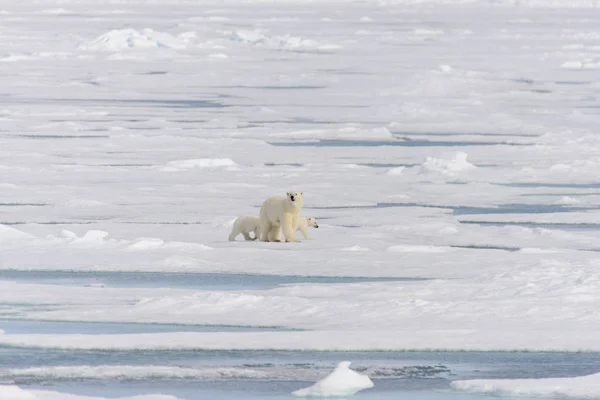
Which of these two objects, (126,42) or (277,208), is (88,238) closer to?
(277,208)

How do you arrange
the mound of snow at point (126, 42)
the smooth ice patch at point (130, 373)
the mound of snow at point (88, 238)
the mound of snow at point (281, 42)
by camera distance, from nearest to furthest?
1. the smooth ice patch at point (130, 373)
2. the mound of snow at point (88, 238)
3. the mound of snow at point (126, 42)
4. the mound of snow at point (281, 42)

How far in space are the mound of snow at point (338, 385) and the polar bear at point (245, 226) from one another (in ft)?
11.9

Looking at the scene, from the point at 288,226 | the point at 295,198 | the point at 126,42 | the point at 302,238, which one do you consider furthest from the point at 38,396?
the point at 126,42

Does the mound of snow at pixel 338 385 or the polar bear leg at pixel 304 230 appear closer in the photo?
the mound of snow at pixel 338 385

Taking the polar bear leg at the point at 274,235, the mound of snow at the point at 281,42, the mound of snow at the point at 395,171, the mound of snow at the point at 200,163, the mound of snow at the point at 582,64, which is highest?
the mound of snow at the point at 281,42

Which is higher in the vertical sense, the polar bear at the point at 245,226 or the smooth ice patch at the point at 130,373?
the polar bear at the point at 245,226

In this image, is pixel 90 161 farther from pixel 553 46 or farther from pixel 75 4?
pixel 75 4

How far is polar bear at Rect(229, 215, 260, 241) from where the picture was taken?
8.16m

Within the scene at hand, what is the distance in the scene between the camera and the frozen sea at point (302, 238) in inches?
196

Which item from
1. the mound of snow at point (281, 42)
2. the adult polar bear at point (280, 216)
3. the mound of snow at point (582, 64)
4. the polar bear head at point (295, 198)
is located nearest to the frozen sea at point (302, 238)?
the adult polar bear at point (280, 216)

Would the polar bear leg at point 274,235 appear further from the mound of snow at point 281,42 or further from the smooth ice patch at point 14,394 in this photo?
the mound of snow at point 281,42

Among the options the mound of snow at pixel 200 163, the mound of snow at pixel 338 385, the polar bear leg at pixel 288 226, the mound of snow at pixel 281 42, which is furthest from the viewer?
the mound of snow at pixel 281 42

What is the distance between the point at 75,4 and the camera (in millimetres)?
67125

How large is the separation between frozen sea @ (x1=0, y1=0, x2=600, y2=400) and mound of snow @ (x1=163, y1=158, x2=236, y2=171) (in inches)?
1.3
